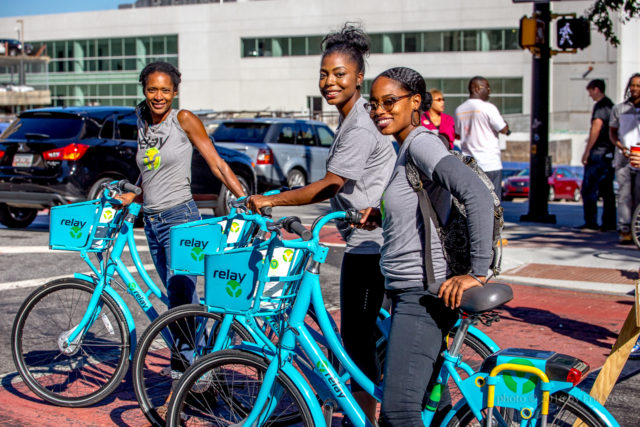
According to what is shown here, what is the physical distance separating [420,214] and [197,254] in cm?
142

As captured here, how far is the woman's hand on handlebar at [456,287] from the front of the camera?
3.17 metres

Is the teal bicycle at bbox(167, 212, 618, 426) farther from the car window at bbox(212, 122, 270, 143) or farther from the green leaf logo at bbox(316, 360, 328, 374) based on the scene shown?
the car window at bbox(212, 122, 270, 143)

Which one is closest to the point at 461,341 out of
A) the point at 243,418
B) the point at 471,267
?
the point at 471,267

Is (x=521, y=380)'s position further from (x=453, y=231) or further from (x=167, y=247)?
(x=167, y=247)

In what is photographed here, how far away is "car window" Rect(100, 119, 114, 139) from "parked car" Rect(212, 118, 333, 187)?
5356mm

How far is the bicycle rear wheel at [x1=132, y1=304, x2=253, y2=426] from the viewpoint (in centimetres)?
417

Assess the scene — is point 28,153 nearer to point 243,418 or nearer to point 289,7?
point 243,418

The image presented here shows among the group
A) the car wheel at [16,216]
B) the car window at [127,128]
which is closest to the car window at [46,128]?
the car window at [127,128]

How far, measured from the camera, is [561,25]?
13.4 metres

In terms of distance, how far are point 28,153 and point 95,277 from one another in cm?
741

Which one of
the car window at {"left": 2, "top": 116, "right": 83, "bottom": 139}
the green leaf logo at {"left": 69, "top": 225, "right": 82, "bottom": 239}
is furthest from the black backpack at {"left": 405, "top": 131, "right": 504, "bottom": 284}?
the car window at {"left": 2, "top": 116, "right": 83, "bottom": 139}

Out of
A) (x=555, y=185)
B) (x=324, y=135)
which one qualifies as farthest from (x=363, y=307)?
(x=555, y=185)

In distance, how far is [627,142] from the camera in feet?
29.8

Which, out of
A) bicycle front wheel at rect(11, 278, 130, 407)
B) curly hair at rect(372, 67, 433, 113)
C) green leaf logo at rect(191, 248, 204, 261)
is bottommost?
bicycle front wheel at rect(11, 278, 130, 407)
